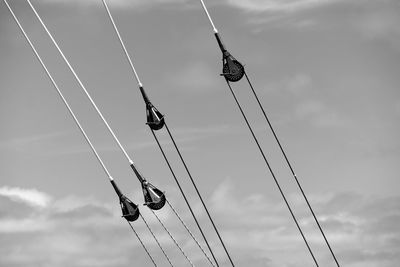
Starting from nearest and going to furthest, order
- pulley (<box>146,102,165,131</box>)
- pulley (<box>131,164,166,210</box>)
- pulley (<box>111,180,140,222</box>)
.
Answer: pulley (<box>131,164,166,210</box>) → pulley (<box>111,180,140,222</box>) → pulley (<box>146,102,165,131</box>)

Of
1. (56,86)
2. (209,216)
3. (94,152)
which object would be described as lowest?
(209,216)

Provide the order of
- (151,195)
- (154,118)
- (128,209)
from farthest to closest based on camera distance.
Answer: (154,118), (128,209), (151,195)

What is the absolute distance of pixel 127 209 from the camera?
60.2m

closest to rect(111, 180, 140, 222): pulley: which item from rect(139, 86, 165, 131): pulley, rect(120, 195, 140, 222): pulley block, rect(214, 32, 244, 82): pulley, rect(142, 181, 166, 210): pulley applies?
rect(120, 195, 140, 222): pulley block

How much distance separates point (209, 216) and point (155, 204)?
350 cm

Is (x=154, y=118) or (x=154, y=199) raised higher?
(x=154, y=118)

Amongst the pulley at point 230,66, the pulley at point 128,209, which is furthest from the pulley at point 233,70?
the pulley at point 128,209

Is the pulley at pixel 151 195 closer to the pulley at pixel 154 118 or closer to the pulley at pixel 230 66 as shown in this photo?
the pulley at pixel 154 118

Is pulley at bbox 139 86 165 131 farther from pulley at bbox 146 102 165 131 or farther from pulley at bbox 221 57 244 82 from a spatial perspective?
pulley at bbox 221 57 244 82

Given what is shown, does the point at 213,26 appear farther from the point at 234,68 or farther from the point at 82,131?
the point at 82,131

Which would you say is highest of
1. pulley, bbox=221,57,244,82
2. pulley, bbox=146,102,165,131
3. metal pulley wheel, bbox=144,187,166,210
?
pulley, bbox=221,57,244,82

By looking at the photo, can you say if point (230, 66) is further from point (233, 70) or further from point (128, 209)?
point (128, 209)

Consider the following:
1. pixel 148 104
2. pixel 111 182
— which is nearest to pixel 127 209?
pixel 111 182

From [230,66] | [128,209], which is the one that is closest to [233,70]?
[230,66]
